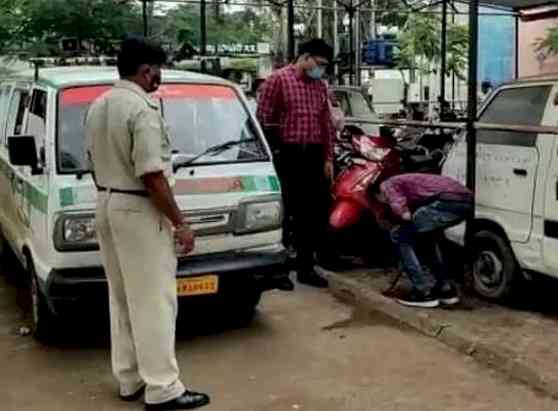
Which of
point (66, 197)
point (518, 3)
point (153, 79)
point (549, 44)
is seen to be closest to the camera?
point (153, 79)

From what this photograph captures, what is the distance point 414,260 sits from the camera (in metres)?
6.63

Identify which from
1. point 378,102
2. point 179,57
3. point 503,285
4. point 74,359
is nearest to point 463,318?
point 503,285

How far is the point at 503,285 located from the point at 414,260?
693 millimetres

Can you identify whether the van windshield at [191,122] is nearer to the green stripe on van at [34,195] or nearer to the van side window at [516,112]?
the green stripe on van at [34,195]

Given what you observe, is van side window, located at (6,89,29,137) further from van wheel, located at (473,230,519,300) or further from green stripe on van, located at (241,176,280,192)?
van wheel, located at (473,230,519,300)

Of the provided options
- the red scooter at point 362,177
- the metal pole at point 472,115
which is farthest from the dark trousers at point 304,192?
the metal pole at point 472,115

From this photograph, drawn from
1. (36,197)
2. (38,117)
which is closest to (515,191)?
(36,197)

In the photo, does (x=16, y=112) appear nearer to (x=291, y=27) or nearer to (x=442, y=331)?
(x=291, y=27)

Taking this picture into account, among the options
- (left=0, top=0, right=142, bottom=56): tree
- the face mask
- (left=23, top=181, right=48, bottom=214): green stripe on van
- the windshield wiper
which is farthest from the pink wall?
the face mask

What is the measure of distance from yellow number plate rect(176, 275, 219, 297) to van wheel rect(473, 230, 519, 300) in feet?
7.36

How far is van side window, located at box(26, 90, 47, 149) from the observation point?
20.4ft

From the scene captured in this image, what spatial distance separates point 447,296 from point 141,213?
3.04 meters

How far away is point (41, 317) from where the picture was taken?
613 centimetres

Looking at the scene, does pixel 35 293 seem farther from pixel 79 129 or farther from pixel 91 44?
pixel 91 44
